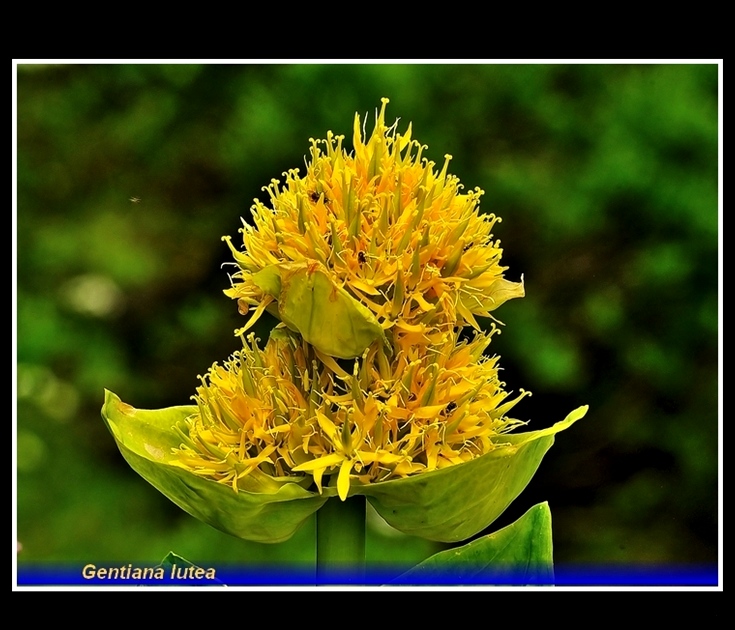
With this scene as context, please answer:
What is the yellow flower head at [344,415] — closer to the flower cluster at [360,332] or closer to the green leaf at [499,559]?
the flower cluster at [360,332]

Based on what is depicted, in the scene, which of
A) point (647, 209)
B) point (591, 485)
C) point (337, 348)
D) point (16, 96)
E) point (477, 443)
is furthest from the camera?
point (647, 209)

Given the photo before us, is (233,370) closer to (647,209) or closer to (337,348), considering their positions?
(337,348)

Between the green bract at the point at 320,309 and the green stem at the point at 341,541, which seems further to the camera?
the green stem at the point at 341,541

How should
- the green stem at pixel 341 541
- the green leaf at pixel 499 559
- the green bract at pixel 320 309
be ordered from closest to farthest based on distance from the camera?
the green bract at pixel 320 309
the green stem at pixel 341 541
the green leaf at pixel 499 559

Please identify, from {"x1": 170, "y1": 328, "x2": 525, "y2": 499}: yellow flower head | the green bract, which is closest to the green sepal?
{"x1": 170, "y1": 328, "x2": 525, "y2": 499}: yellow flower head

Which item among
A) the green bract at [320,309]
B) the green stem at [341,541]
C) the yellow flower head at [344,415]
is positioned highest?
the green bract at [320,309]

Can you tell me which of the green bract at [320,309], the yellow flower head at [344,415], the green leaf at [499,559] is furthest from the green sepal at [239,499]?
the green leaf at [499,559]

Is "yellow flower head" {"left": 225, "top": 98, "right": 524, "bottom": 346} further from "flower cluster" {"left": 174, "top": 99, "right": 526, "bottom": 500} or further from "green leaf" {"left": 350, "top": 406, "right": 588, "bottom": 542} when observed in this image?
"green leaf" {"left": 350, "top": 406, "right": 588, "bottom": 542}

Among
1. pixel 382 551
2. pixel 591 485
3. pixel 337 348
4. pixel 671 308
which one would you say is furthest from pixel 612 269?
pixel 337 348
